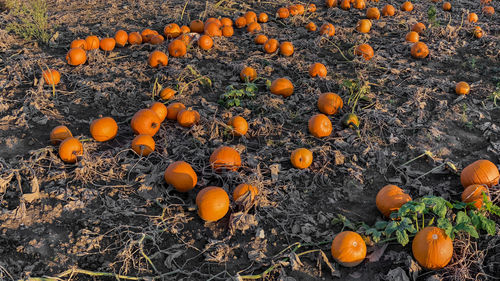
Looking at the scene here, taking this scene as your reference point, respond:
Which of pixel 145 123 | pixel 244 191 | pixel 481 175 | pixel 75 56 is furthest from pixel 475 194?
pixel 75 56

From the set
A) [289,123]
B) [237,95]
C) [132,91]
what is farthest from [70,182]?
[289,123]

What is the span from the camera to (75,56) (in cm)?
679

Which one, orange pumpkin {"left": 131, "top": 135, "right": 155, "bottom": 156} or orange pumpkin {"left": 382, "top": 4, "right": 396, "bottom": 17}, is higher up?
orange pumpkin {"left": 131, "top": 135, "right": 155, "bottom": 156}

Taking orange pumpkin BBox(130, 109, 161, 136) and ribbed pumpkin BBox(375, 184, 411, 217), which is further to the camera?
orange pumpkin BBox(130, 109, 161, 136)

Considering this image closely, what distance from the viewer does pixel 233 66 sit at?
6.96 meters

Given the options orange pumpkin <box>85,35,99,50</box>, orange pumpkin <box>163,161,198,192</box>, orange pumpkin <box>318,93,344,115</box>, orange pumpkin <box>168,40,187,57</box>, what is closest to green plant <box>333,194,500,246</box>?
orange pumpkin <box>163,161,198,192</box>

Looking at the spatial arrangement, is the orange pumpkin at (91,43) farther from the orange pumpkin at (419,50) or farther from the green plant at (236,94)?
the orange pumpkin at (419,50)

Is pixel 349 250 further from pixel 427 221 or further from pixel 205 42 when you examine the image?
pixel 205 42

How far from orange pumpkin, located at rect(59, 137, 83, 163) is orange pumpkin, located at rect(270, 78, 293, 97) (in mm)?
3132

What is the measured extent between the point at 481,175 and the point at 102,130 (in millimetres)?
4752

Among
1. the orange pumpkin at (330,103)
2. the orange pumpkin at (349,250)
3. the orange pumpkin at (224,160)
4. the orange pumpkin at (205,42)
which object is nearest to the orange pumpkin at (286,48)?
the orange pumpkin at (205,42)

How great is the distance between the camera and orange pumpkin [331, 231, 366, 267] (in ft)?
11.8

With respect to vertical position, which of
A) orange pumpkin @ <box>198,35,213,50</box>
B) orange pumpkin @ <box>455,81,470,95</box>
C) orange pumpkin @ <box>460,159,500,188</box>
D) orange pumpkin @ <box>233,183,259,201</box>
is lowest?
orange pumpkin @ <box>455,81,470,95</box>

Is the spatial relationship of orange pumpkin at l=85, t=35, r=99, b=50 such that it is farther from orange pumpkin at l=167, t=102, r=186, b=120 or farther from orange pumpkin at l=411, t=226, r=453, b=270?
orange pumpkin at l=411, t=226, r=453, b=270
